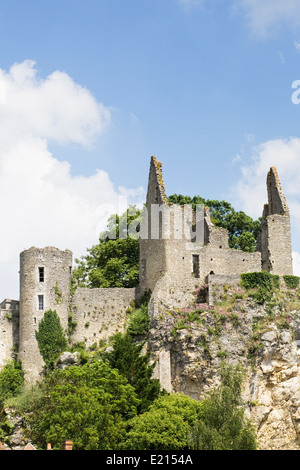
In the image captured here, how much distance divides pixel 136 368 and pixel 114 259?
17.5m

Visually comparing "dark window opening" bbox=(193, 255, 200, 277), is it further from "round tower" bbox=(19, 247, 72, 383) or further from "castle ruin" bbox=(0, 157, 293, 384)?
"round tower" bbox=(19, 247, 72, 383)

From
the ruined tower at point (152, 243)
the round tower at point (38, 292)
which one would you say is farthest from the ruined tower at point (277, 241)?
the round tower at point (38, 292)

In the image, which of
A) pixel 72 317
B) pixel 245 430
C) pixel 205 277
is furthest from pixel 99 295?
pixel 245 430

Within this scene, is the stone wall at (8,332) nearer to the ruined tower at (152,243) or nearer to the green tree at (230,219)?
the ruined tower at (152,243)

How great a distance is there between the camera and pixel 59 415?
46531mm

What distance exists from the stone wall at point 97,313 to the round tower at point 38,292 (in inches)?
37.8

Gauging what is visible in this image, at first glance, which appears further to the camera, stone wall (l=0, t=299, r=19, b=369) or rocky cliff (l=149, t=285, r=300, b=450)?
stone wall (l=0, t=299, r=19, b=369)

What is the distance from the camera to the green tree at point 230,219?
231 feet

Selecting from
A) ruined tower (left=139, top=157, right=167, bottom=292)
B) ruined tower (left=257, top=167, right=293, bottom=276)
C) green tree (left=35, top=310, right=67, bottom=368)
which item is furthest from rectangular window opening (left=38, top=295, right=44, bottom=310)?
ruined tower (left=257, top=167, right=293, bottom=276)

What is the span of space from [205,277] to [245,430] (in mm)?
14481

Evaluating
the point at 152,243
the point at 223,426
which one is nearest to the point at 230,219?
the point at 152,243

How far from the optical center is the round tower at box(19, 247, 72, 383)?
55.2 metres

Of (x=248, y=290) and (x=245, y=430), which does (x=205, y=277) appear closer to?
(x=248, y=290)

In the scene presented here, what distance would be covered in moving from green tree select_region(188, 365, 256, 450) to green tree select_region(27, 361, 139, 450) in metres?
4.23
